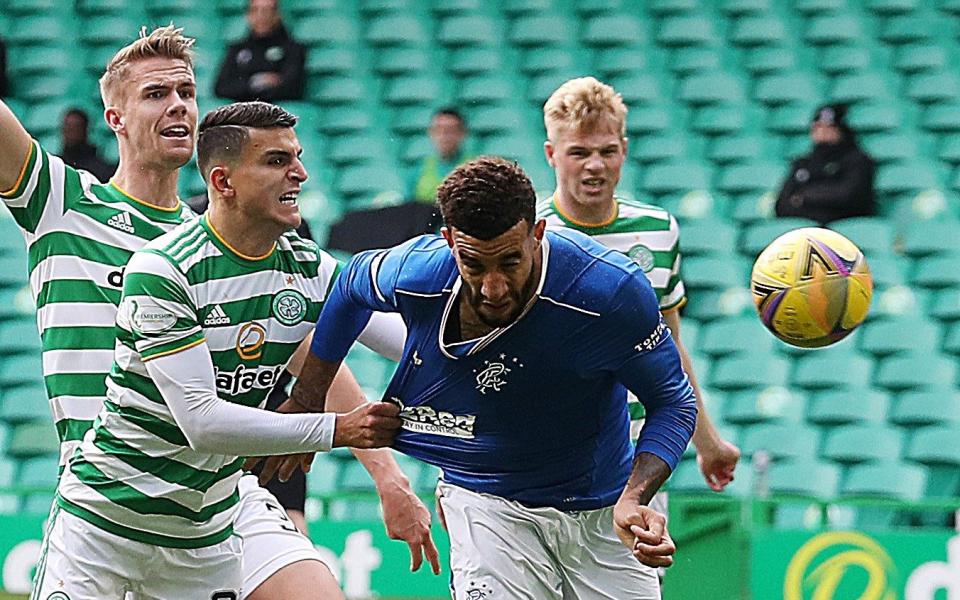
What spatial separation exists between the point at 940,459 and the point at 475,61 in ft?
16.3

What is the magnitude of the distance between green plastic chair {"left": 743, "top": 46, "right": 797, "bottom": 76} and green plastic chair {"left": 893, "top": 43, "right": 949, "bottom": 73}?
73 centimetres

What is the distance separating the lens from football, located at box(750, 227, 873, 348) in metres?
5.38

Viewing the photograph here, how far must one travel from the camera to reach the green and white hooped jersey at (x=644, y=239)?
594 centimetres

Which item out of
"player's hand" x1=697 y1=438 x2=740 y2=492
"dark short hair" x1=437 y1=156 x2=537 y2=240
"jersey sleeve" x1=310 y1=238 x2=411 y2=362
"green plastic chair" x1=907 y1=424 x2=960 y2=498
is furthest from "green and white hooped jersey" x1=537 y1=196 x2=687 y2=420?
"green plastic chair" x1=907 y1=424 x2=960 y2=498

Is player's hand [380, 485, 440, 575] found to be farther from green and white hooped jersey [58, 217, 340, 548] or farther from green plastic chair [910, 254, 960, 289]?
green plastic chair [910, 254, 960, 289]

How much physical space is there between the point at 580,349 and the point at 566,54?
8.25m

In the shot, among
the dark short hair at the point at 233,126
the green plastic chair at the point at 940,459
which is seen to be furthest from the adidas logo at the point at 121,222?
the green plastic chair at the point at 940,459

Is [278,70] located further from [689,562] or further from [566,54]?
[689,562]

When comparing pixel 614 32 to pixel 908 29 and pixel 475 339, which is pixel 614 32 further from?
pixel 475 339

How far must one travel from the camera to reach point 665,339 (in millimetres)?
4352

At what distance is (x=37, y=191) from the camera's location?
4707 mm

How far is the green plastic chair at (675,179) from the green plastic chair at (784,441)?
2.31 m

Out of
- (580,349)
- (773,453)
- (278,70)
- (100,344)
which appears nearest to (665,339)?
(580,349)

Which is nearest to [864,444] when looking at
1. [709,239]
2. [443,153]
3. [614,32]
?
[709,239]
